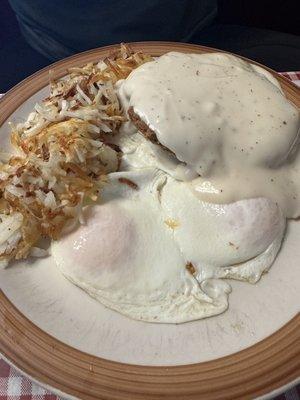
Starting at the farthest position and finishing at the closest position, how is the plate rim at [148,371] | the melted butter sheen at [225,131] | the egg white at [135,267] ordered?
the melted butter sheen at [225,131] < the egg white at [135,267] < the plate rim at [148,371]

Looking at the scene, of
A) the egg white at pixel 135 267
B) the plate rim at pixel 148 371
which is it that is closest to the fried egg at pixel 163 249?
the egg white at pixel 135 267

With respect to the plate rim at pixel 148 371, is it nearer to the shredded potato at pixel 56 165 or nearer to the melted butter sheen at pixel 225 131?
the shredded potato at pixel 56 165

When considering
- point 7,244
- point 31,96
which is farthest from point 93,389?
point 31,96

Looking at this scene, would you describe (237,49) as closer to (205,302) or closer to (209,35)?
(209,35)

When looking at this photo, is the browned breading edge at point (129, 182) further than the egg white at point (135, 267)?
Yes

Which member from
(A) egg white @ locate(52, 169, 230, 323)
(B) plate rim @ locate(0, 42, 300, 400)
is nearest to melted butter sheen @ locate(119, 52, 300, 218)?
(A) egg white @ locate(52, 169, 230, 323)

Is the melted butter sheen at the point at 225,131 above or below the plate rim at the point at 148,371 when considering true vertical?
above
